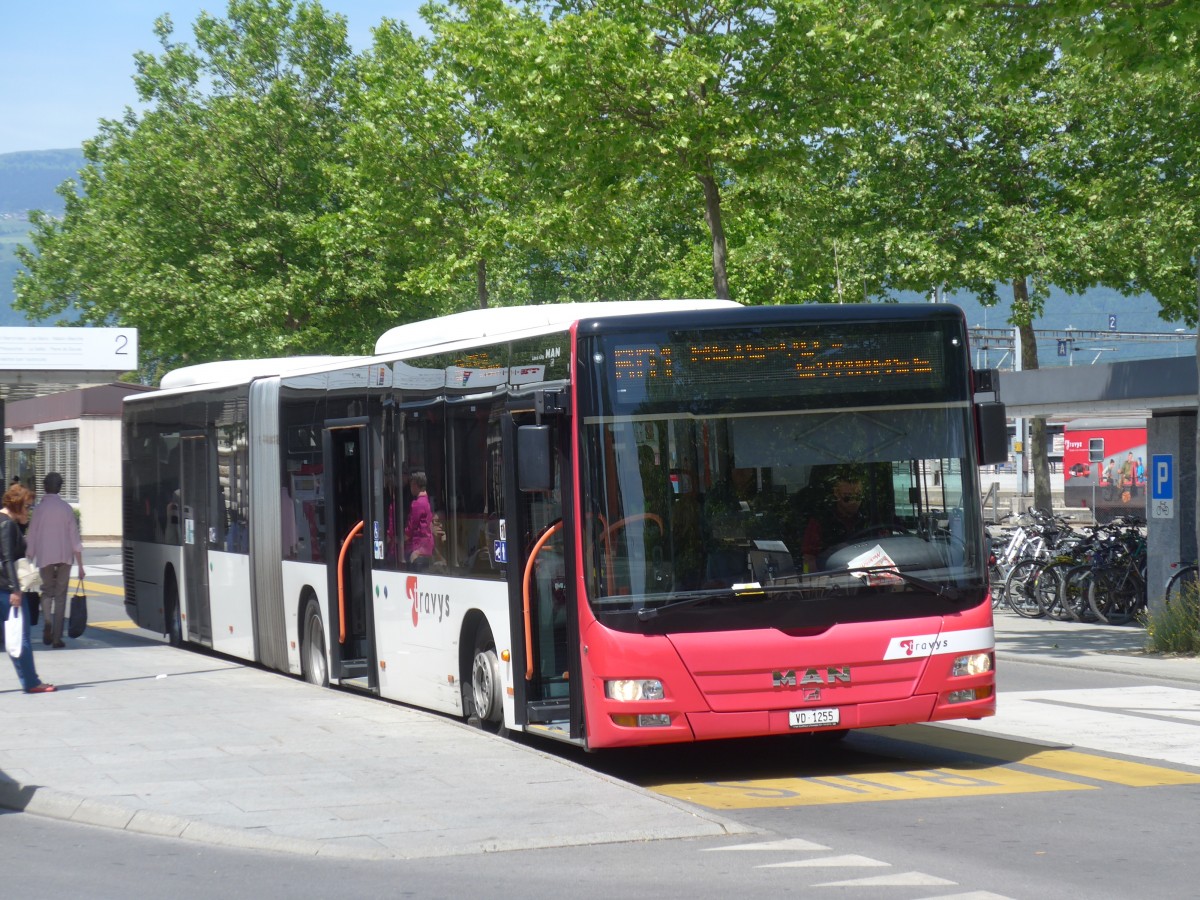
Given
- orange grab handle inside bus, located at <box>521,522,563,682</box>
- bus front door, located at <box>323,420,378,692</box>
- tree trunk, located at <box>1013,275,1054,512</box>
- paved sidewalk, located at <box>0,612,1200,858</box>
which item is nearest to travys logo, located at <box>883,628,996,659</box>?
paved sidewalk, located at <box>0,612,1200,858</box>

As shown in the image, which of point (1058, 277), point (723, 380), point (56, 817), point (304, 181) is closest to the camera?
point (56, 817)

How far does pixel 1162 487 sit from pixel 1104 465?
28.4 m

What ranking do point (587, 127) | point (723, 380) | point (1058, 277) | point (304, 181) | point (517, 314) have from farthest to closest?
point (304, 181), point (1058, 277), point (587, 127), point (517, 314), point (723, 380)

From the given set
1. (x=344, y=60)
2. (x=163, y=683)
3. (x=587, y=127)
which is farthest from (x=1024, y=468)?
(x=163, y=683)

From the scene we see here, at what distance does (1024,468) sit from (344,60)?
2866 cm

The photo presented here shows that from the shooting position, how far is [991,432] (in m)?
10.1

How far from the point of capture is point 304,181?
48.1m

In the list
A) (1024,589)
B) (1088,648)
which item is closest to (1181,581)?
(1088,648)

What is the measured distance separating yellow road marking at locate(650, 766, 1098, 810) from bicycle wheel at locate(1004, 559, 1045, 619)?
12895 mm

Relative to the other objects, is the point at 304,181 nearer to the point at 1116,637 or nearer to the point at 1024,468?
the point at 1024,468

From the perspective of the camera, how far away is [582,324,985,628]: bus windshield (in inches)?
378

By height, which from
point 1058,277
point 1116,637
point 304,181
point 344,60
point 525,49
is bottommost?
point 1116,637

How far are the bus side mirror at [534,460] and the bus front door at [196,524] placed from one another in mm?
9325

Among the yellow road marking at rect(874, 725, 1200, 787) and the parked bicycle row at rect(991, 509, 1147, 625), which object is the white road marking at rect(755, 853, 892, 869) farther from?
the parked bicycle row at rect(991, 509, 1147, 625)
